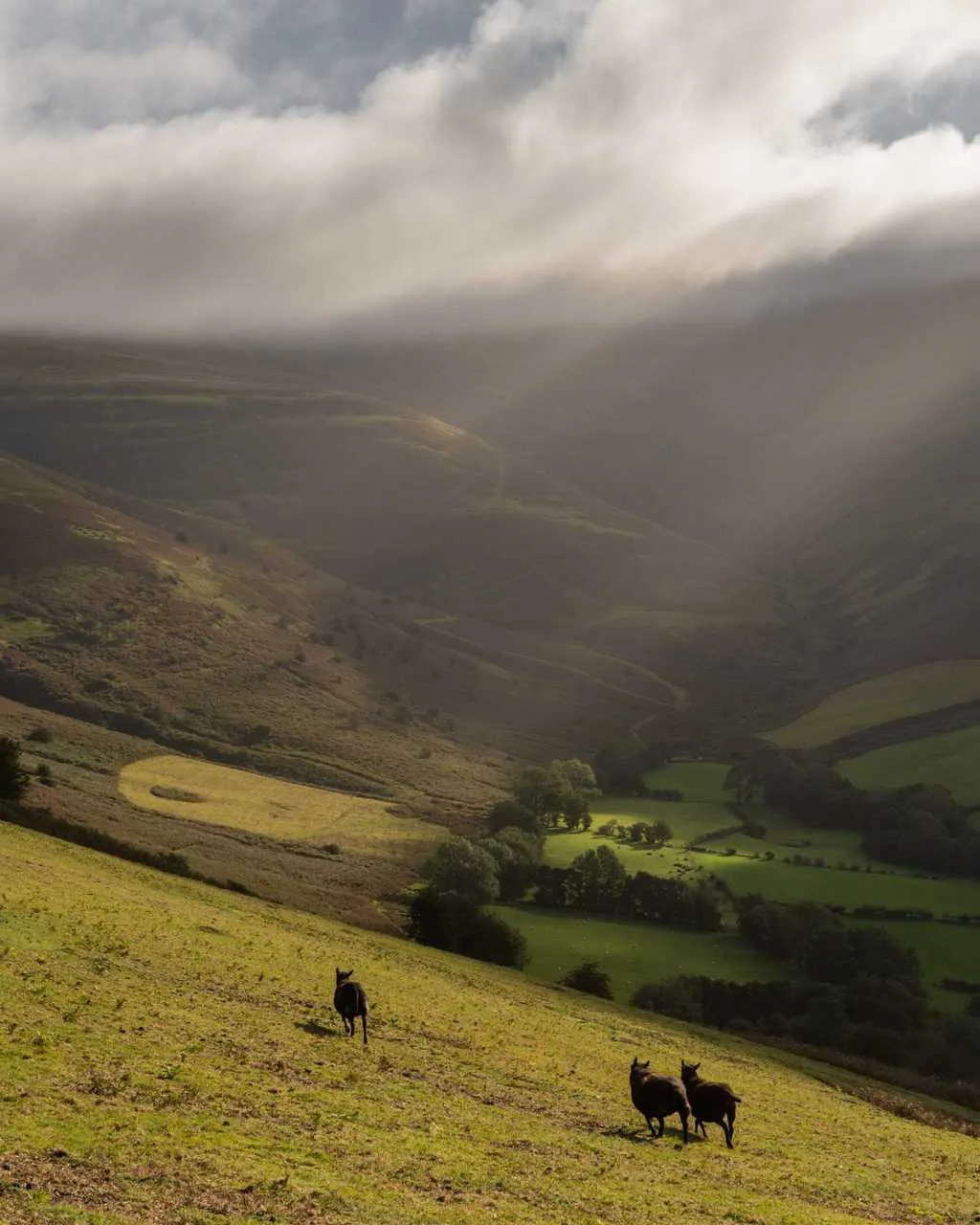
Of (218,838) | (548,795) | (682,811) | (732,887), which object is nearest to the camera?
(218,838)

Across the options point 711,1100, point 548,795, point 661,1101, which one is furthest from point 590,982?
point 548,795

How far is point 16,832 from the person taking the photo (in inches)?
2323

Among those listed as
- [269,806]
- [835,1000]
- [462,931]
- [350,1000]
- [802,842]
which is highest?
[802,842]

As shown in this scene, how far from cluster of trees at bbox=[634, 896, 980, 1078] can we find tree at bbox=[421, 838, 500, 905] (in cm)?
2638

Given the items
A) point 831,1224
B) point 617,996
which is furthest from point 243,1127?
point 617,996

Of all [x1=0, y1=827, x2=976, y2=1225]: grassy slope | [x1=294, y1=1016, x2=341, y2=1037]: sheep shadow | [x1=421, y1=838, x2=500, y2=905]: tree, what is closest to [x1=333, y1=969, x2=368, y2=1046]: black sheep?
[x1=294, y1=1016, x2=341, y2=1037]: sheep shadow

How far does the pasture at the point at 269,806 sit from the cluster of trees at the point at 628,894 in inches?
877

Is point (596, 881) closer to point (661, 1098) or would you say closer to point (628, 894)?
point (628, 894)

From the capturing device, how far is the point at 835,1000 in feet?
278

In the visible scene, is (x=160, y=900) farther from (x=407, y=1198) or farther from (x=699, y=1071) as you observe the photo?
(x=407, y=1198)

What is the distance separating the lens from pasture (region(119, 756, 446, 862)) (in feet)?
443

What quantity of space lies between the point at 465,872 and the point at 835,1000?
41.2 m

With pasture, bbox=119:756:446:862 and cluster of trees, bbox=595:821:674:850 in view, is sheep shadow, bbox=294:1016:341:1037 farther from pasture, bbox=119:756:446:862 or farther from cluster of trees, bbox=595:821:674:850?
cluster of trees, bbox=595:821:674:850

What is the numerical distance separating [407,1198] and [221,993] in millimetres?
17124
